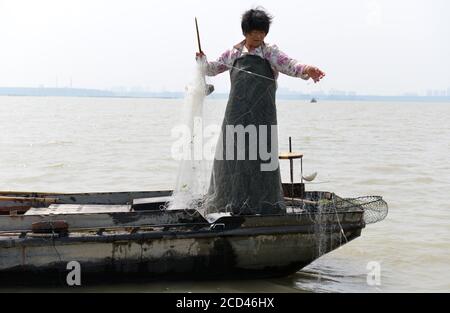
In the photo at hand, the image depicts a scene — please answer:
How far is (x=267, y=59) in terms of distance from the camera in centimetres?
869

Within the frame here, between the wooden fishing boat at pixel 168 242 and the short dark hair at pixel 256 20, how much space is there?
2.35 meters

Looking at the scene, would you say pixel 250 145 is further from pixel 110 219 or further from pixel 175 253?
pixel 110 219

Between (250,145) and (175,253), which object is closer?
(175,253)

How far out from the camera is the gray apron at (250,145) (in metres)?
8.74

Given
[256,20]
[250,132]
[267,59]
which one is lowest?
[250,132]

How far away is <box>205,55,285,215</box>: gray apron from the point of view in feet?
28.7

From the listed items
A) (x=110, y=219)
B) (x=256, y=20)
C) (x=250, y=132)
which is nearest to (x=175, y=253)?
(x=110, y=219)

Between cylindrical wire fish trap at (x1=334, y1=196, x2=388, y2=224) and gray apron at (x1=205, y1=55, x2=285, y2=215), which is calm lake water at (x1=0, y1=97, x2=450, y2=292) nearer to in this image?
gray apron at (x1=205, y1=55, x2=285, y2=215)

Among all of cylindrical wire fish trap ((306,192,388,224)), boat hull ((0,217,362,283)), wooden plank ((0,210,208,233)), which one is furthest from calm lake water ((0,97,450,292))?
cylindrical wire fish trap ((306,192,388,224))

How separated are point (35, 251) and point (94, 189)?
1046 centimetres

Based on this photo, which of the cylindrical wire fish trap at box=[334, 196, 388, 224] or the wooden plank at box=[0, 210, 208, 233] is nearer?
the wooden plank at box=[0, 210, 208, 233]

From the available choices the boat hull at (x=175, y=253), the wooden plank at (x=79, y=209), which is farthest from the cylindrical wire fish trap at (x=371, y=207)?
the wooden plank at (x=79, y=209)

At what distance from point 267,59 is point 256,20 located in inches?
21.3

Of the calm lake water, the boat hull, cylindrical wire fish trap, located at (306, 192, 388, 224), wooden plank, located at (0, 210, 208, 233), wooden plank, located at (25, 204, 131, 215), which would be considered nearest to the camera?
the boat hull
